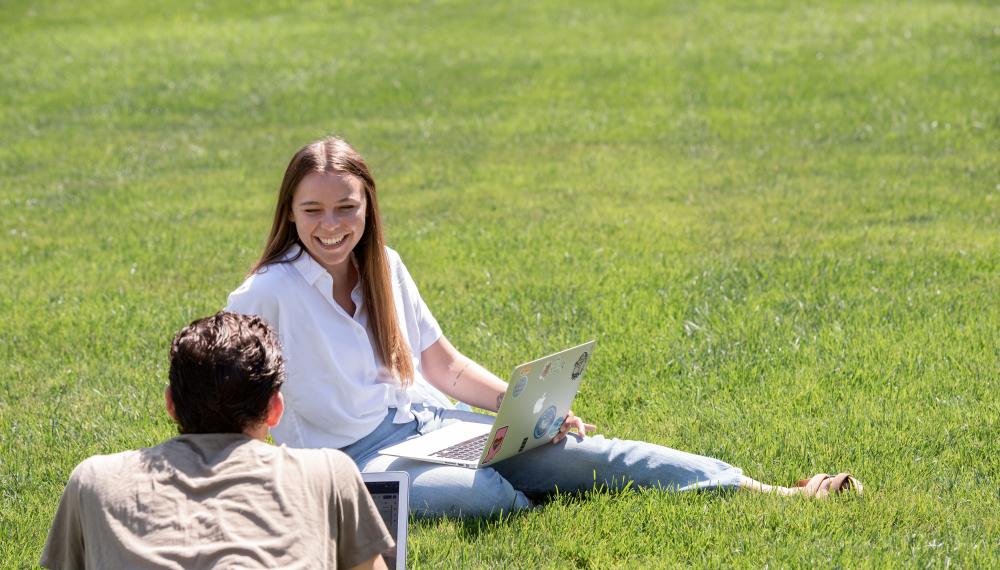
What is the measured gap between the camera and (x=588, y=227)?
10164 millimetres

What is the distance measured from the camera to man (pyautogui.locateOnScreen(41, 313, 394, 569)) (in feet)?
10.3

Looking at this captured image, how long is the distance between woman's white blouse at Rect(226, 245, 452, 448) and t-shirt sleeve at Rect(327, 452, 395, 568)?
152 cm

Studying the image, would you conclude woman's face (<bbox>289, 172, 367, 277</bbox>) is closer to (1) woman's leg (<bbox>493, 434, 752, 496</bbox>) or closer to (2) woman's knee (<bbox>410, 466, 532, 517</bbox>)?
(2) woman's knee (<bbox>410, 466, 532, 517</bbox>)

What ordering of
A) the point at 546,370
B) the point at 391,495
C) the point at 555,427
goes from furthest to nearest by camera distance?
the point at 555,427 → the point at 546,370 → the point at 391,495

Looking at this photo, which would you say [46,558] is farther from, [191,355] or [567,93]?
[567,93]

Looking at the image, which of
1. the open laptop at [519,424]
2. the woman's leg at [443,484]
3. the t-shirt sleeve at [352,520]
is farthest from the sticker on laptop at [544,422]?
the t-shirt sleeve at [352,520]

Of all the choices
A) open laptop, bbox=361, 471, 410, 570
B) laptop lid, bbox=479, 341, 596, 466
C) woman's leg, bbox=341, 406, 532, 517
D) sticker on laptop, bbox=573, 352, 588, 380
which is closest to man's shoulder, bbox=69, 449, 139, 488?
open laptop, bbox=361, 471, 410, 570

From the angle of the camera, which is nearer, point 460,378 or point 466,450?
point 466,450

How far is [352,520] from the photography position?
11.0 feet

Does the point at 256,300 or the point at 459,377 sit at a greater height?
the point at 256,300

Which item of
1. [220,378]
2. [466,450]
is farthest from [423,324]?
[220,378]

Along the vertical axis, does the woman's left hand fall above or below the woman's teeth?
below

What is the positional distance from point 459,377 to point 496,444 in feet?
2.25

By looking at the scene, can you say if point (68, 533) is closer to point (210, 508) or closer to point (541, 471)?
point (210, 508)
